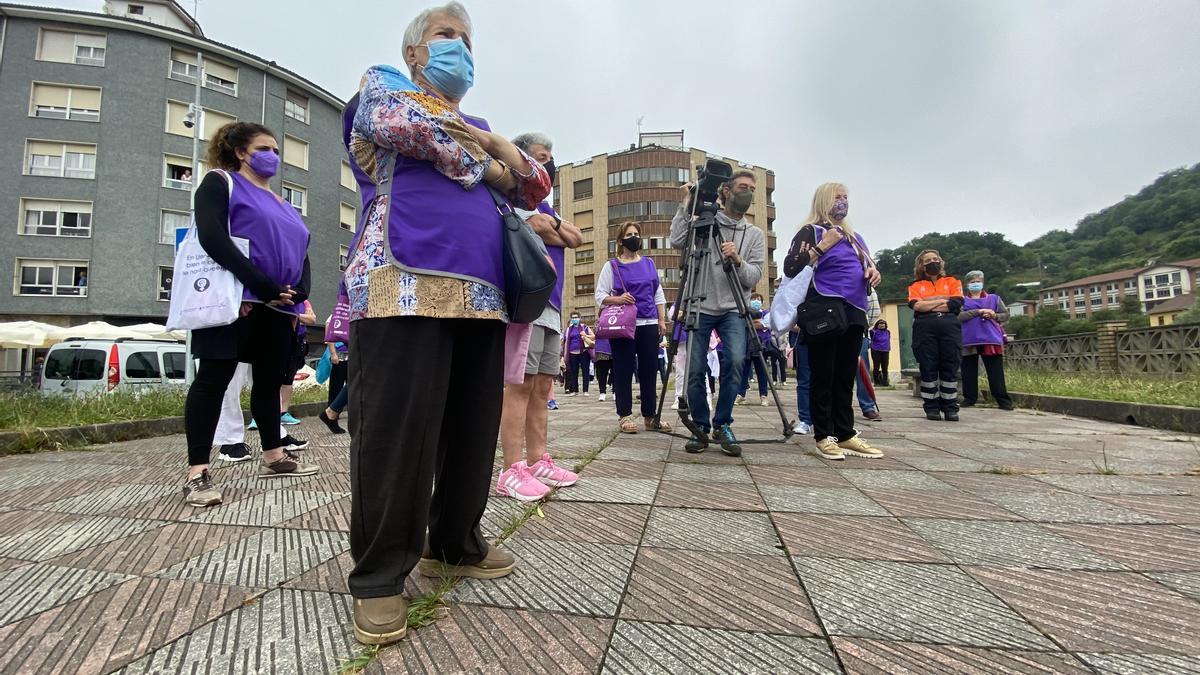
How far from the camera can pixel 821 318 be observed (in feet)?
12.6

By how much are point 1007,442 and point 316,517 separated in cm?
521

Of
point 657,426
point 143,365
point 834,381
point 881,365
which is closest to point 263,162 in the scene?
point 657,426

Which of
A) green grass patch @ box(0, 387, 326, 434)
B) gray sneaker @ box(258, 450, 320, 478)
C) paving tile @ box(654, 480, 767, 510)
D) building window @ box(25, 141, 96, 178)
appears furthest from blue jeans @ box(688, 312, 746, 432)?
building window @ box(25, 141, 96, 178)

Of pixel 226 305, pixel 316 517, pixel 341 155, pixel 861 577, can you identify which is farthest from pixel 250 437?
pixel 341 155

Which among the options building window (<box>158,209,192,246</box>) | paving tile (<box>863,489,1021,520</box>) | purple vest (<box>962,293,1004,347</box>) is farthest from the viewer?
building window (<box>158,209,192,246</box>)

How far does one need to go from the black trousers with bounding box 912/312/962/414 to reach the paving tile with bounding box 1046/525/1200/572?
14.4ft

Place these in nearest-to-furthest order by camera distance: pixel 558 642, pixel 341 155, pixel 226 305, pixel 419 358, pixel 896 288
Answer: pixel 558 642
pixel 419 358
pixel 226 305
pixel 341 155
pixel 896 288

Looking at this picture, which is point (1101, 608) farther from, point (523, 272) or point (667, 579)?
point (523, 272)

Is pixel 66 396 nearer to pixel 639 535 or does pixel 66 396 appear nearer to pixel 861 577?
pixel 639 535

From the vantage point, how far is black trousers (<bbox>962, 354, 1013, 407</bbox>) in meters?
7.62

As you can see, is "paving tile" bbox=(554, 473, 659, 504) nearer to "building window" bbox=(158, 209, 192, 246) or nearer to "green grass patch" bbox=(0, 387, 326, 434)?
"green grass patch" bbox=(0, 387, 326, 434)

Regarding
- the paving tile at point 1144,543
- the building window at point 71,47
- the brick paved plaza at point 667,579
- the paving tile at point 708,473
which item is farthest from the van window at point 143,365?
the building window at point 71,47

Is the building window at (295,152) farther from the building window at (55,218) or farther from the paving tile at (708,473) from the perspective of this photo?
the paving tile at (708,473)

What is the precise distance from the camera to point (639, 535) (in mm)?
2100
